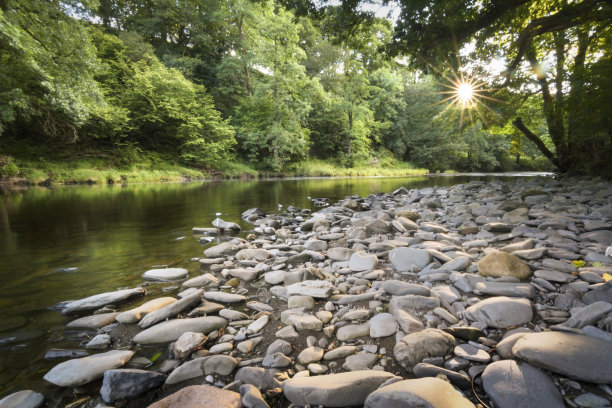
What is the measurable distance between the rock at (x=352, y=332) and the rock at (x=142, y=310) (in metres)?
1.51

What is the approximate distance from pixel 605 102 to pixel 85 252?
9974 mm

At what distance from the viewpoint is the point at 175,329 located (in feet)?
6.19

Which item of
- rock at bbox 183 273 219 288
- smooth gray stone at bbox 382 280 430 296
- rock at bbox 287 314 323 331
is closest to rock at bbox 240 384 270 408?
rock at bbox 287 314 323 331

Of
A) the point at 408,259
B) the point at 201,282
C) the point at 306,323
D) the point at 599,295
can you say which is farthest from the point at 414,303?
the point at 201,282

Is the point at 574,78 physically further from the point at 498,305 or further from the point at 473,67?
the point at 498,305

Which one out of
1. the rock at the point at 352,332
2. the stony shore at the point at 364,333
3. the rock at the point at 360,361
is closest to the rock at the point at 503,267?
the stony shore at the point at 364,333

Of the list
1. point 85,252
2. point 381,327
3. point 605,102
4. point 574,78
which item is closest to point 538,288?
point 381,327

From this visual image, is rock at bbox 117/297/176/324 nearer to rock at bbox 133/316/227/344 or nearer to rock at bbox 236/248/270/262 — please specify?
rock at bbox 133/316/227/344

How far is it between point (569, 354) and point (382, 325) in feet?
3.01

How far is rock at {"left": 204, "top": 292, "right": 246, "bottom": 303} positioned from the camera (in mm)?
2400

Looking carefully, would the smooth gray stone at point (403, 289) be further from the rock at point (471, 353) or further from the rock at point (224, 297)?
the rock at point (224, 297)

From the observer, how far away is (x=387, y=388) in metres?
1.18

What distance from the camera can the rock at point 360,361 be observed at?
1527mm

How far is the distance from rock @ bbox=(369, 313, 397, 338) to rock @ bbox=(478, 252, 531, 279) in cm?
109
